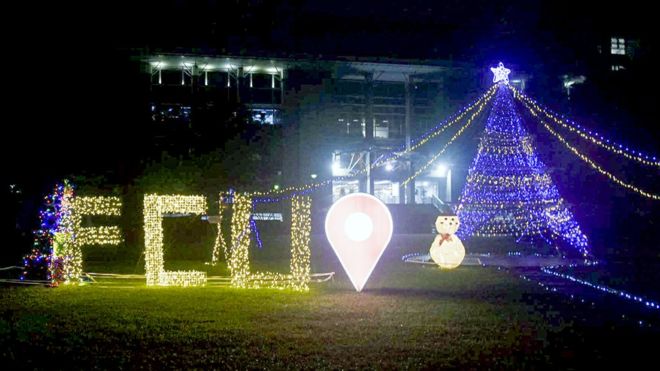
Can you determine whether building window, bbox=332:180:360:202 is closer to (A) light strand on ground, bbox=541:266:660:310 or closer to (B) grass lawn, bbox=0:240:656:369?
(A) light strand on ground, bbox=541:266:660:310

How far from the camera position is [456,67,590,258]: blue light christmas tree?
63.0 feet

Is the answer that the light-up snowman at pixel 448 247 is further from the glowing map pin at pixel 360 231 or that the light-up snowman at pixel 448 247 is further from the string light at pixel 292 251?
the string light at pixel 292 251

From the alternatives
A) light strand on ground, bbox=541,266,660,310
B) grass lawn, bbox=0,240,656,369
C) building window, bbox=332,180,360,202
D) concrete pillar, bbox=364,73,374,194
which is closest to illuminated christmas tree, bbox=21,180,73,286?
grass lawn, bbox=0,240,656,369

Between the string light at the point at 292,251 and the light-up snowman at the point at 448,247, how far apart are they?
182 inches

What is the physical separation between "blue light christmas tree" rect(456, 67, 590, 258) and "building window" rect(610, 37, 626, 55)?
81.7ft

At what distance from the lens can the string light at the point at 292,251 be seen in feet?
41.0

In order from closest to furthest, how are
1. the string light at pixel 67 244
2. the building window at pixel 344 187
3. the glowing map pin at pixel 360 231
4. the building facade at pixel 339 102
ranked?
the glowing map pin at pixel 360 231
the string light at pixel 67 244
the building facade at pixel 339 102
the building window at pixel 344 187

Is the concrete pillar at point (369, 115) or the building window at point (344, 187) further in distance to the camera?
the building window at point (344, 187)

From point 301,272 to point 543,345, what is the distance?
5.70 metres

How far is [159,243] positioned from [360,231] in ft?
12.9

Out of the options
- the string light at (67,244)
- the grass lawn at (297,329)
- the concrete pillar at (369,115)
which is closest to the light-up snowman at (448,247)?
the grass lawn at (297,329)

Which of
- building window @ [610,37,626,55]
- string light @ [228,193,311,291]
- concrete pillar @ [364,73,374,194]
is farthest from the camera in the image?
building window @ [610,37,626,55]

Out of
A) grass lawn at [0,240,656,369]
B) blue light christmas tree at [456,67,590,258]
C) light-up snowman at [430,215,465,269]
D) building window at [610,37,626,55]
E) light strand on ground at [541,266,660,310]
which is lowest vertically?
light strand on ground at [541,266,660,310]

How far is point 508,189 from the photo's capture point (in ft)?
65.0
